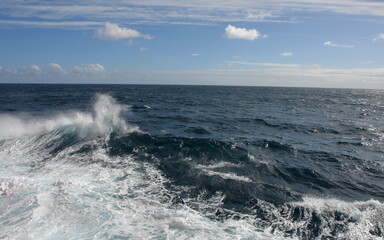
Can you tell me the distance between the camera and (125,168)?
13797mm

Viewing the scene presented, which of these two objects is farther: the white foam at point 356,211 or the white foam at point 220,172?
the white foam at point 220,172

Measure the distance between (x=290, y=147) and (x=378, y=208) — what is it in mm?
9011

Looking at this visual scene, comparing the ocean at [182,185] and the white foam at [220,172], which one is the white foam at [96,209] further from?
the white foam at [220,172]

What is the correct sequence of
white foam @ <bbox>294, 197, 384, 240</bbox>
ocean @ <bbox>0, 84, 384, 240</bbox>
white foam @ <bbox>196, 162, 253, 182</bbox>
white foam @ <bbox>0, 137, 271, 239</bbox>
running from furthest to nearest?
white foam @ <bbox>196, 162, 253, 182</bbox>
white foam @ <bbox>294, 197, 384, 240</bbox>
ocean @ <bbox>0, 84, 384, 240</bbox>
white foam @ <bbox>0, 137, 271, 239</bbox>

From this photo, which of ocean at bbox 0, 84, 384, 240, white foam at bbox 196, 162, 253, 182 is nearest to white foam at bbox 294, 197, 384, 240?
ocean at bbox 0, 84, 384, 240

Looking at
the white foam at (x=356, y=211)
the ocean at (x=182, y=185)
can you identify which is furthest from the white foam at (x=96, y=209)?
the white foam at (x=356, y=211)

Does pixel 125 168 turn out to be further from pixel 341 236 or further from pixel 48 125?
pixel 48 125

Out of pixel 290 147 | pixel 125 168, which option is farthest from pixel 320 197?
pixel 125 168

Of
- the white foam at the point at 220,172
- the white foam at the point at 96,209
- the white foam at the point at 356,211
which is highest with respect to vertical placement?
the white foam at the point at 220,172

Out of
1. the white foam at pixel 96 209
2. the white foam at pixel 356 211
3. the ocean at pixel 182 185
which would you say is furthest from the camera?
the white foam at pixel 356 211

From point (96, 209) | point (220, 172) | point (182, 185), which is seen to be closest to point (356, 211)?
point (220, 172)

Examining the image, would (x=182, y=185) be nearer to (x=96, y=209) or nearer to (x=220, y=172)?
(x=220, y=172)

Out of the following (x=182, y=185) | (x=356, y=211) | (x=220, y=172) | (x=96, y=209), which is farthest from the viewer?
(x=220, y=172)

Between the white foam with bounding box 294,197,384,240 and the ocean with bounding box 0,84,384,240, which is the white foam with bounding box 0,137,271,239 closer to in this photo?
the ocean with bounding box 0,84,384,240
